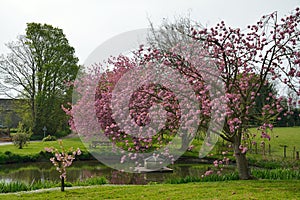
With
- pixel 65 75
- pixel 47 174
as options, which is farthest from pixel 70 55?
pixel 47 174

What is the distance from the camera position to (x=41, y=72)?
93.8ft

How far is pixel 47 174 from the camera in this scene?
13.4 meters

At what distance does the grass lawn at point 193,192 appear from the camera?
6332mm

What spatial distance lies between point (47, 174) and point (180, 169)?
5.66 m

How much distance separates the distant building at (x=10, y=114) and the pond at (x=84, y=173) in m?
16.0

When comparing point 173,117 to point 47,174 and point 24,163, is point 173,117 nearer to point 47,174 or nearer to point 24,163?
point 47,174

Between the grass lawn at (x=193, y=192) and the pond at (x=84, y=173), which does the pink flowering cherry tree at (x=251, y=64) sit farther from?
the pond at (x=84, y=173)

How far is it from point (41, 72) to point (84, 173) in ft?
56.9

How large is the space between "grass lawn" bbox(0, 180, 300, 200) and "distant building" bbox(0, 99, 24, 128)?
24.5 meters

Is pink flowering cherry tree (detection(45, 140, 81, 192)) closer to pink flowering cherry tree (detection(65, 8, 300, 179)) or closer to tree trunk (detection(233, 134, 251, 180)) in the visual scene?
pink flowering cherry tree (detection(65, 8, 300, 179))

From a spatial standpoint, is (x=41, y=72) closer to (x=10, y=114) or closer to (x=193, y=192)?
(x=10, y=114)

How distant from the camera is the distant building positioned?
30930mm

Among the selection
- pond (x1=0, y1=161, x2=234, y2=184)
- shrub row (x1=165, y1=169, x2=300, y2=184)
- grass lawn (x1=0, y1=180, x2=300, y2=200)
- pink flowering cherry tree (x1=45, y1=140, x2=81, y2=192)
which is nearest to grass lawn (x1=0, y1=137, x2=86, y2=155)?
pond (x1=0, y1=161, x2=234, y2=184)

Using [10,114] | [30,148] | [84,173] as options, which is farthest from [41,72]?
[84,173]
